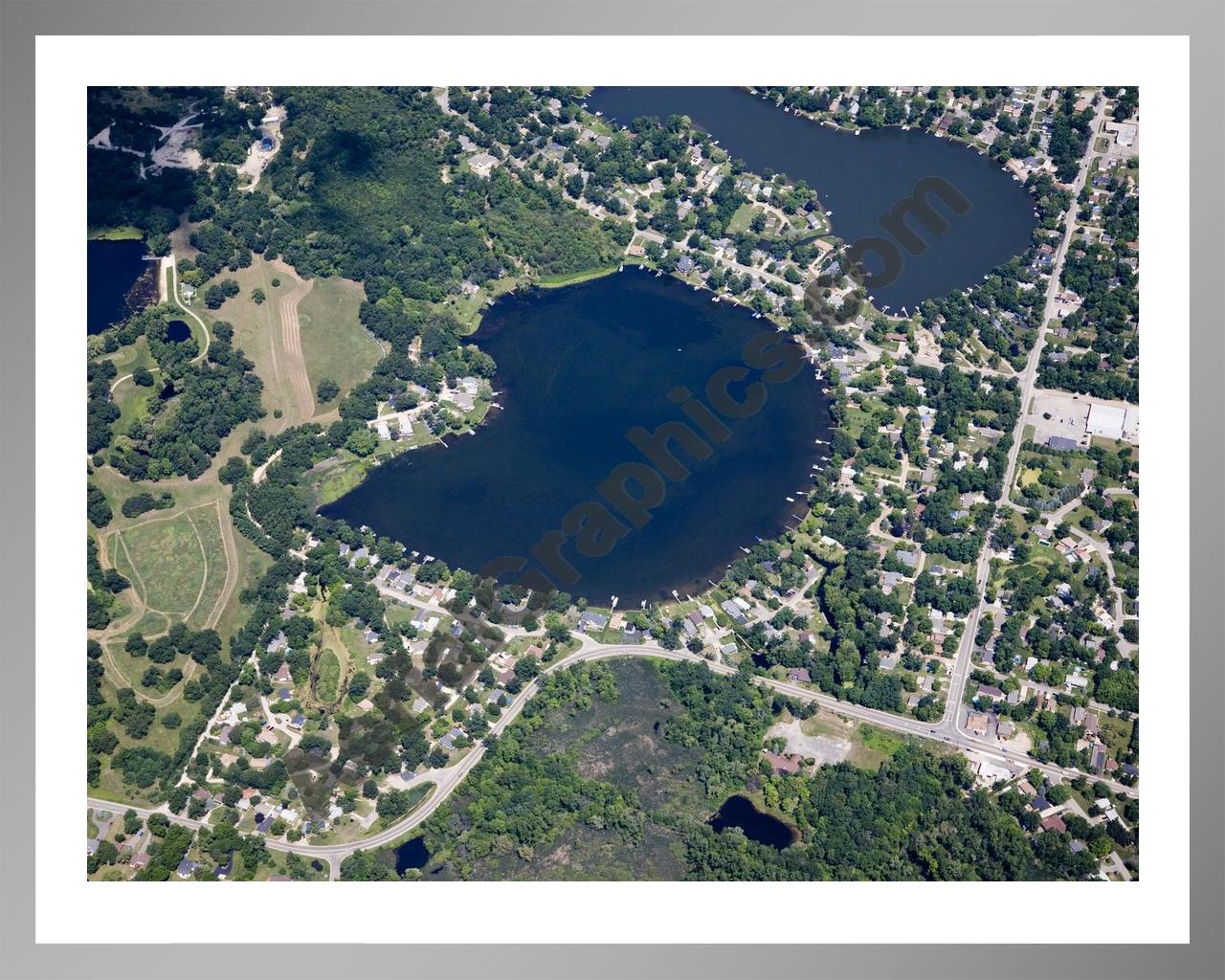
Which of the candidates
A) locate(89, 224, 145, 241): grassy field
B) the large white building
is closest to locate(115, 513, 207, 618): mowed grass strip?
locate(89, 224, 145, 241): grassy field

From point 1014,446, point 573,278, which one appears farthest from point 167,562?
point 1014,446

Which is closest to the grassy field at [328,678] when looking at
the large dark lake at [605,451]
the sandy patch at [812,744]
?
the large dark lake at [605,451]

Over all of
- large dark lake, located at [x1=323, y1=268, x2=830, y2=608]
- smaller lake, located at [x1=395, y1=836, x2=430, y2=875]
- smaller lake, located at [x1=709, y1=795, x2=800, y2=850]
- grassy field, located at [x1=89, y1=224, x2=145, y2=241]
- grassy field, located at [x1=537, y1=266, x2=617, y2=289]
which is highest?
grassy field, located at [x1=89, y1=224, x2=145, y2=241]

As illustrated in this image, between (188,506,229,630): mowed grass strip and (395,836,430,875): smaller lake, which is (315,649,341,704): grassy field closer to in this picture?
(188,506,229,630): mowed grass strip

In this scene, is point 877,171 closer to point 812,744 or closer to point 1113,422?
point 1113,422

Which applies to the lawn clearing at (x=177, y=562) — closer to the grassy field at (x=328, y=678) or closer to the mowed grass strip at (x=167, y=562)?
the mowed grass strip at (x=167, y=562)

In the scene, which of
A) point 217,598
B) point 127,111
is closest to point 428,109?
point 127,111
